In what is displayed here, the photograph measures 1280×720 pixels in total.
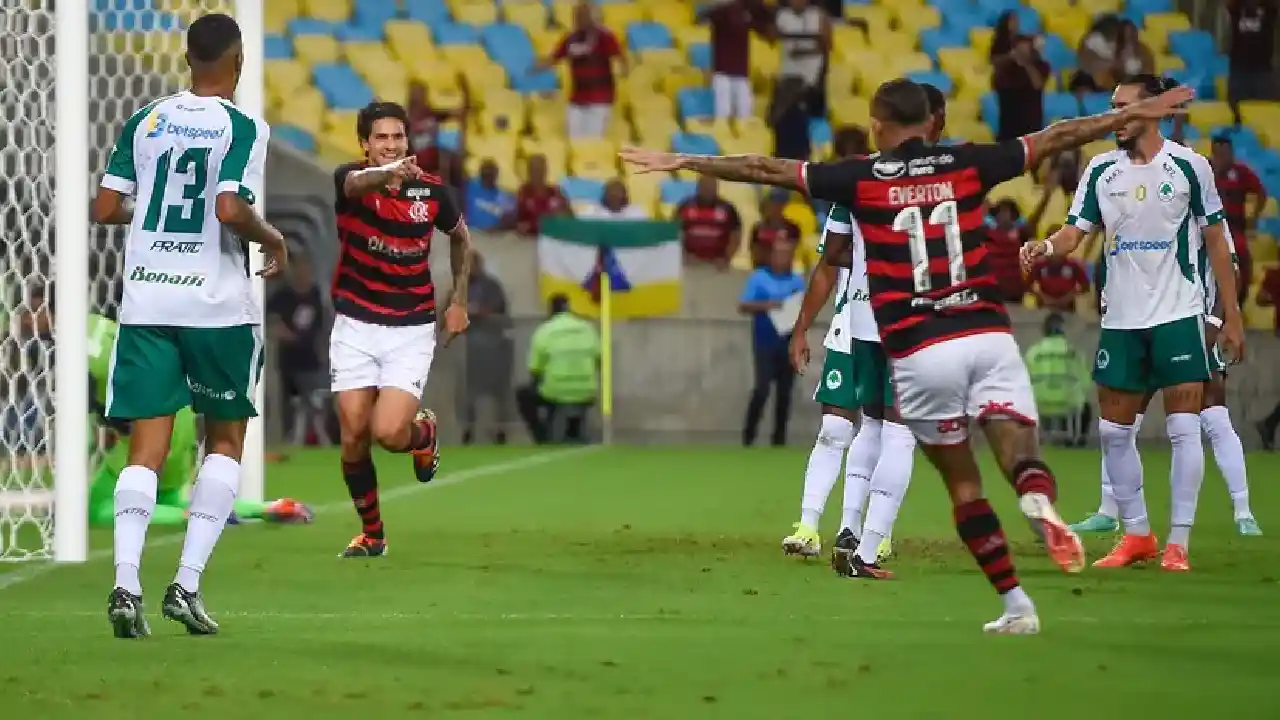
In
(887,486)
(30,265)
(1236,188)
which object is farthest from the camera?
(1236,188)

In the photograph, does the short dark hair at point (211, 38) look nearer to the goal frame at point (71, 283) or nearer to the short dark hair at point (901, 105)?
the short dark hair at point (901, 105)

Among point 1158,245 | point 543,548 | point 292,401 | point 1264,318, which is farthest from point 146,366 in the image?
point 1264,318

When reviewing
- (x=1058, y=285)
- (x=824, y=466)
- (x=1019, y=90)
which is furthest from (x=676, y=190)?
(x=824, y=466)

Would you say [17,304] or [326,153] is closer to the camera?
[17,304]

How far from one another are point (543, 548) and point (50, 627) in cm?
367

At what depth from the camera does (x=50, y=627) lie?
7547 millimetres

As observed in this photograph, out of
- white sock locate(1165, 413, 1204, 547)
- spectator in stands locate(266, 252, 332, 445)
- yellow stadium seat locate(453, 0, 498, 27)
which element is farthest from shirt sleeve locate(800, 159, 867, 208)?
yellow stadium seat locate(453, 0, 498, 27)

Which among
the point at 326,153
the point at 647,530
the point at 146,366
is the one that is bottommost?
the point at 647,530

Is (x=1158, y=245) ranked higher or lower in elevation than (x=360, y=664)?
higher

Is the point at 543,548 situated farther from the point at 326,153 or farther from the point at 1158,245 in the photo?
the point at 326,153

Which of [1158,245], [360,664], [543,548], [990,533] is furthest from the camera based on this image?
[543,548]

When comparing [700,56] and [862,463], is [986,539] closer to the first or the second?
[862,463]

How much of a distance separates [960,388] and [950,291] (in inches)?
11.8

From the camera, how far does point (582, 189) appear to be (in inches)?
926
